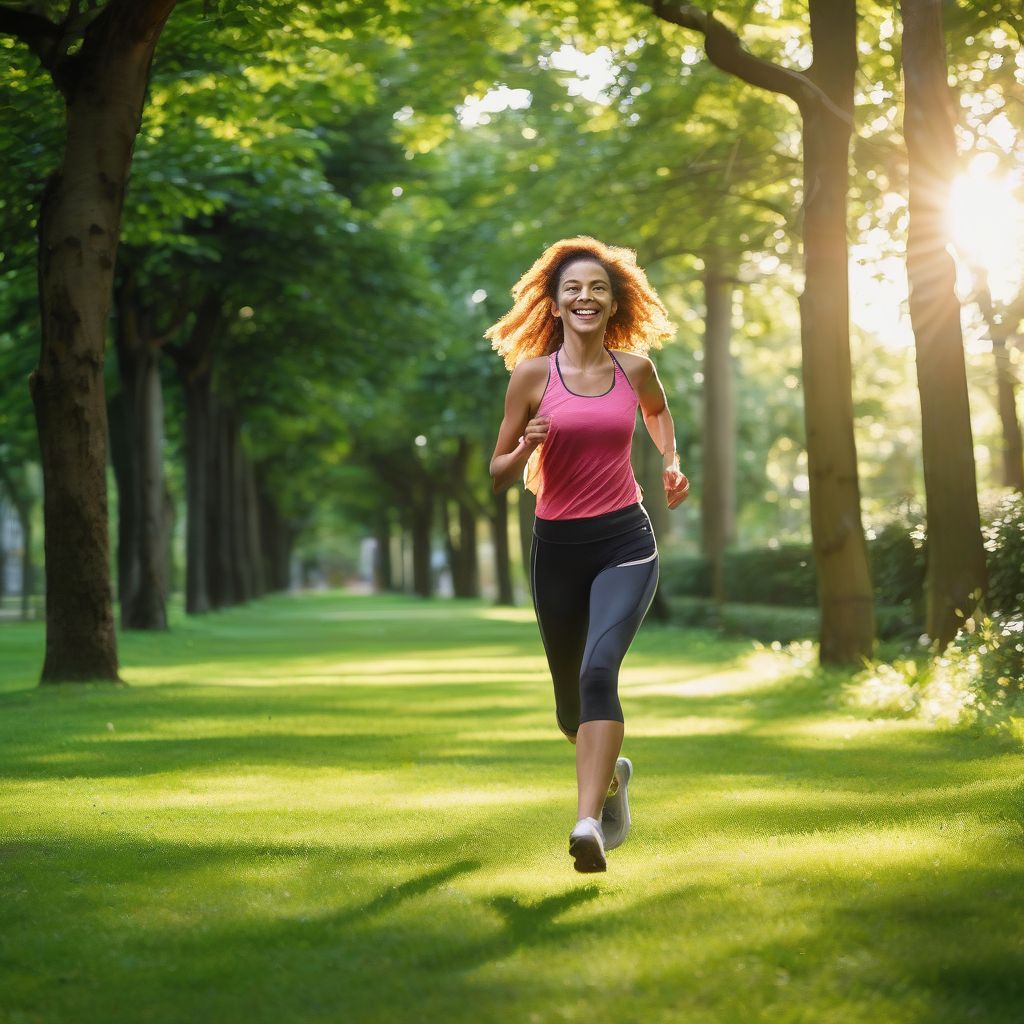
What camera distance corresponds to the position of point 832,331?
625 inches

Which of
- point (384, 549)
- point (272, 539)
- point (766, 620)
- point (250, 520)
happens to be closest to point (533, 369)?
point (766, 620)

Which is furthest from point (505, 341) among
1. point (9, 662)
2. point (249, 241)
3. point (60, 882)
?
point (249, 241)

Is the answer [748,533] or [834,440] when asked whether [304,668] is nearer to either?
[834,440]

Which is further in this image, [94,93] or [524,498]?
[524,498]

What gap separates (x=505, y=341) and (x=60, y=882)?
9.48ft

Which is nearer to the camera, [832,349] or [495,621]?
[832,349]

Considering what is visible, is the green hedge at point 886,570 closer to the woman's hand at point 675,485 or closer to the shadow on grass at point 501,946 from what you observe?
the woman's hand at point 675,485

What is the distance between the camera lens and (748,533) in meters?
71.6

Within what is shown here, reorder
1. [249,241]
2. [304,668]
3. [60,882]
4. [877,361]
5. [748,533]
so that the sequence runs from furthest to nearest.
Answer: [748,533] → [877,361] → [249,241] → [304,668] → [60,882]

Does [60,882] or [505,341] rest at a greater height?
[505,341]

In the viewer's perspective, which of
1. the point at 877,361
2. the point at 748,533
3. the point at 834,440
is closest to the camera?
the point at 834,440

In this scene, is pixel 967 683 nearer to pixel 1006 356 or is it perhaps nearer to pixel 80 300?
pixel 80 300

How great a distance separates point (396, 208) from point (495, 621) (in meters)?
9.34

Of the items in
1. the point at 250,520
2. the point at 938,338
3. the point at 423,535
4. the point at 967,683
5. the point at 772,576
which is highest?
the point at 938,338
